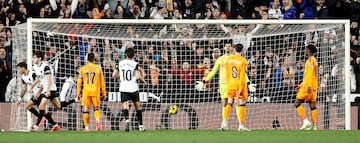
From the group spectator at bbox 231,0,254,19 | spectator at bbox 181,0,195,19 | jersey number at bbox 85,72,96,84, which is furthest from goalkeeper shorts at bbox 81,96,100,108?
spectator at bbox 231,0,254,19

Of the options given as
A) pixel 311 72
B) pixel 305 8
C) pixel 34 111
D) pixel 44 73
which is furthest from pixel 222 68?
pixel 305 8

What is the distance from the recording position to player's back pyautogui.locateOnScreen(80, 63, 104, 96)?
24000 mm

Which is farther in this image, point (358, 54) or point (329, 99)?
point (358, 54)

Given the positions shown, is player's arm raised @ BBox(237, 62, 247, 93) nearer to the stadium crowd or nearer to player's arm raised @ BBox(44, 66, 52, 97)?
the stadium crowd

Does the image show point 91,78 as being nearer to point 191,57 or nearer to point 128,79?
point 128,79

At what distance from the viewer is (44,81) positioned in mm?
24141

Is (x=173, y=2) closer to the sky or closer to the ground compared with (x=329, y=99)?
closer to the sky

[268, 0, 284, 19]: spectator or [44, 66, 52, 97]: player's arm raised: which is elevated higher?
[268, 0, 284, 19]: spectator

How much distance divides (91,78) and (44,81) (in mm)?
1018

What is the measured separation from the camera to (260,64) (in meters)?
26.5

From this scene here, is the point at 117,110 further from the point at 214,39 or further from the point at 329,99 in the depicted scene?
the point at 329,99

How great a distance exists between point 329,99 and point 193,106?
313 cm

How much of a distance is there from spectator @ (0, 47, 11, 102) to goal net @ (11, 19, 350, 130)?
0.72 m

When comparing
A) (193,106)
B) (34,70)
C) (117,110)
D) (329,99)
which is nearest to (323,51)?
(329,99)
